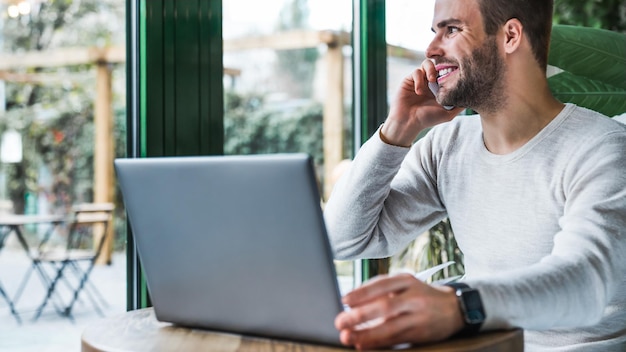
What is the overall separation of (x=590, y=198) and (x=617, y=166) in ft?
0.36

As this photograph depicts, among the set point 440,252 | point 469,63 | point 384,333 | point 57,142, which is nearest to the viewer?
point 384,333

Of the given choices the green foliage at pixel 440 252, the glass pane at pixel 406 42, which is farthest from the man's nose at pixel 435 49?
the glass pane at pixel 406 42

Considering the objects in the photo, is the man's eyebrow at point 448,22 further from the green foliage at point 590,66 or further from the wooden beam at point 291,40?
the wooden beam at point 291,40

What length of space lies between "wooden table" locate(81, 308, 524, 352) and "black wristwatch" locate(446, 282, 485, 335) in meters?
0.02

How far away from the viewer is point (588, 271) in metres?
1.19

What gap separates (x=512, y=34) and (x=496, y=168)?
29 cm

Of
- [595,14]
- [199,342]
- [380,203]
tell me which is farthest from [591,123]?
[595,14]

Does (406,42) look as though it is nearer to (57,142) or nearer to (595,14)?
(595,14)

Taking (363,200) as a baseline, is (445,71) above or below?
above

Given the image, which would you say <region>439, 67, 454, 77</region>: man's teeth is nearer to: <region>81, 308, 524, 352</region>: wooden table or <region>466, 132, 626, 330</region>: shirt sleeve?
<region>466, 132, 626, 330</region>: shirt sleeve

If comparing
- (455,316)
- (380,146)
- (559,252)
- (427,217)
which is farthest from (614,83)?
(455,316)

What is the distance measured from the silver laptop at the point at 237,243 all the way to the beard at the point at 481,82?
29.1 inches

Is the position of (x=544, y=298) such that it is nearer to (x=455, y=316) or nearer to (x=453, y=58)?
(x=455, y=316)

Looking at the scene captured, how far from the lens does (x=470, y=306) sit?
110 centimetres
